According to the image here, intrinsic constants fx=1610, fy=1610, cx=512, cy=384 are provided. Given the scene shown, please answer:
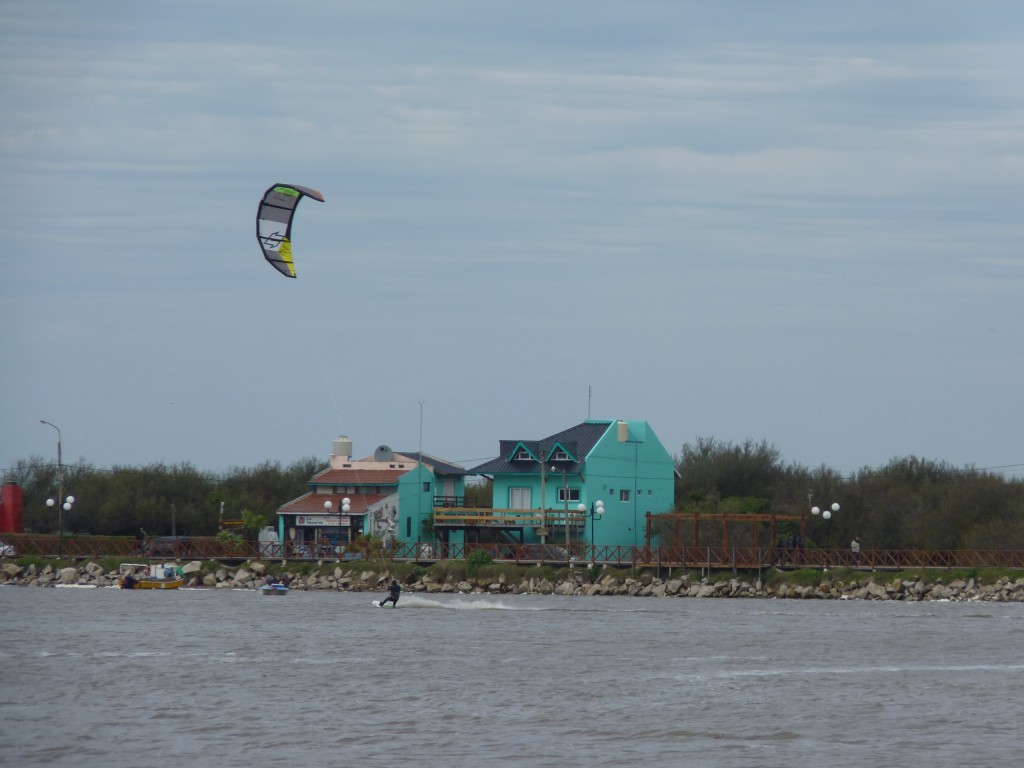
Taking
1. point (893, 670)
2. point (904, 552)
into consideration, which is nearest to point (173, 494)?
point (904, 552)

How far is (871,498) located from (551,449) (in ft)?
45.1

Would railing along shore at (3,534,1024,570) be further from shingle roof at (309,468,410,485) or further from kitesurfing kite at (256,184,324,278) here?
kitesurfing kite at (256,184,324,278)

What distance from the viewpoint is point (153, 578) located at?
56406 millimetres

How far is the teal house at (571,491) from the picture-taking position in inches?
2307

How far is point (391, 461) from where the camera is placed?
2511 inches

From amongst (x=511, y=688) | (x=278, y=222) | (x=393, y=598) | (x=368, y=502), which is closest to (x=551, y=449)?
(x=368, y=502)

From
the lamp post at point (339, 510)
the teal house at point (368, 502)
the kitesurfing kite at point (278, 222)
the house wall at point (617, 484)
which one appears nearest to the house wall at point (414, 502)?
the teal house at point (368, 502)

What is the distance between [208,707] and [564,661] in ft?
28.4

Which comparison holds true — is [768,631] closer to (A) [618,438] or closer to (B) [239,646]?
(B) [239,646]

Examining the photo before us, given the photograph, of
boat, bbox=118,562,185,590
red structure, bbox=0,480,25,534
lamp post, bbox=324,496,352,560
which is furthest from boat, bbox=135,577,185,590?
red structure, bbox=0,480,25,534

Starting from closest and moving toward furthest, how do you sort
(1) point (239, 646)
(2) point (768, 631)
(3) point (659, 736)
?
1. (3) point (659, 736)
2. (1) point (239, 646)
3. (2) point (768, 631)

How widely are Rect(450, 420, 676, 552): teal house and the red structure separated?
64.7 feet

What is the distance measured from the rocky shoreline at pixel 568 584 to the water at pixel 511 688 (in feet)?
20.0

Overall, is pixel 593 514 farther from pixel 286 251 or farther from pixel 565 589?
pixel 286 251
